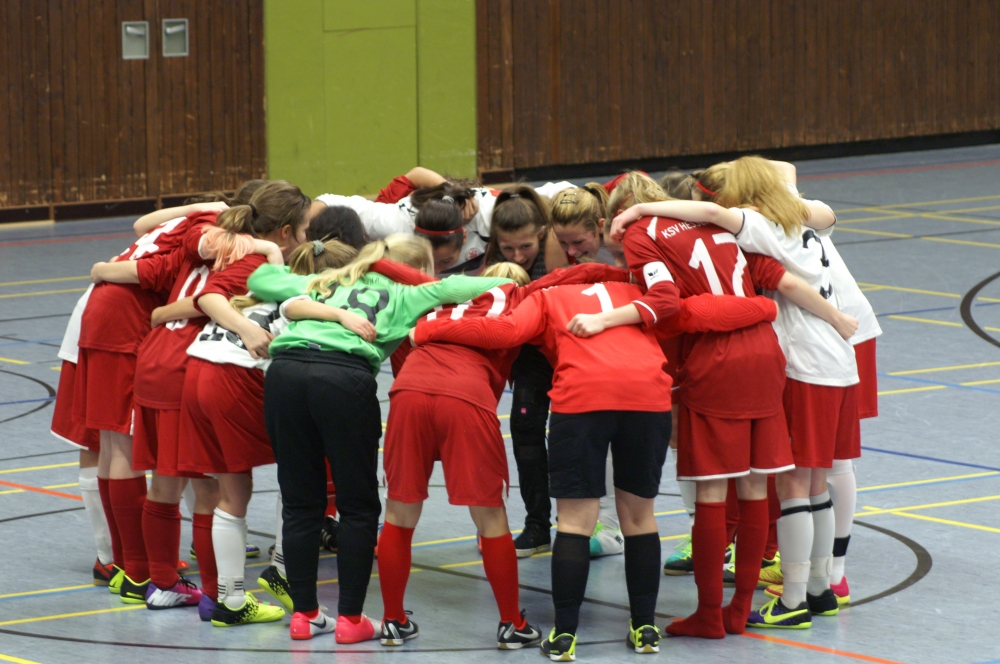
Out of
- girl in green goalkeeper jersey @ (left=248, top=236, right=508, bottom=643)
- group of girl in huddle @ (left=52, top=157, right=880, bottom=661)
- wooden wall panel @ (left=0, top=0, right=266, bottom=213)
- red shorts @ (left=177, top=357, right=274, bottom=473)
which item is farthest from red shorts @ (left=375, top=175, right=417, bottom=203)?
wooden wall panel @ (left=0, top=0, right=266, bottom=213)

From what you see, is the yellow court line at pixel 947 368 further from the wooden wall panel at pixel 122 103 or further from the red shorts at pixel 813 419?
the wooden wall panel at pixel 122 103

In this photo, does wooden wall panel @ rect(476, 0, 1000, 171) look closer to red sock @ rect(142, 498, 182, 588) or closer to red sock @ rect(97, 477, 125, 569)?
red sock @ rect(97, 477, 125, 569)

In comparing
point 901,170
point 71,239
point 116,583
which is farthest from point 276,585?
point 901,170

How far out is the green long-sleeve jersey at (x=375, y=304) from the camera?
4953 millimetres

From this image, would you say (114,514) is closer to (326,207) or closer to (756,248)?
(326,207)

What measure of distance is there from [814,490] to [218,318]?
2.17 m

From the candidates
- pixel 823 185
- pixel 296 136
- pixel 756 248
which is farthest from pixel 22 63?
pixel 756 248

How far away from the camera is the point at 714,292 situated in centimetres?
504

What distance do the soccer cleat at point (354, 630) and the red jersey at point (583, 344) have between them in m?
0.96

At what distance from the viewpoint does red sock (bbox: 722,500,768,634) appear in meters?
5.06

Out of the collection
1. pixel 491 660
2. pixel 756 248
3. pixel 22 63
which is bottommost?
pixel 491 660

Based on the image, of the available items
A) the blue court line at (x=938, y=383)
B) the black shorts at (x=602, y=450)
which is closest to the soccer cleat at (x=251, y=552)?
the black shorts at (x=602, y=450)

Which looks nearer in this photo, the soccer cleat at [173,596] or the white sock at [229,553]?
the white sock at [229,553]

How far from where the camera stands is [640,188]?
527 cm
